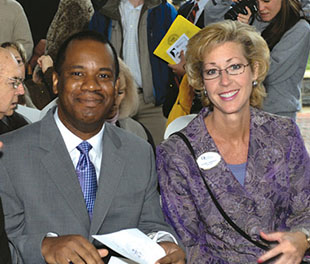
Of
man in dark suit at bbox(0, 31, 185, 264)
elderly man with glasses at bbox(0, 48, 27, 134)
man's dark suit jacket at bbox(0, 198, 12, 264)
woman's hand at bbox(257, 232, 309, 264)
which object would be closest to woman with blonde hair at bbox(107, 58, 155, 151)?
elderly man with glasses at bbox(0, 48, 27, 134)

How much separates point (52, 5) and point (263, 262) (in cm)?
361

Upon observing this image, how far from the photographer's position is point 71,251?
6.56ft

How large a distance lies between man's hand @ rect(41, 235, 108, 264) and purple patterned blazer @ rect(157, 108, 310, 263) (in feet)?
2.00

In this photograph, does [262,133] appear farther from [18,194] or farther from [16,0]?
[16,0]

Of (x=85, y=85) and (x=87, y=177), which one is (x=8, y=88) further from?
(x=87, y=177)

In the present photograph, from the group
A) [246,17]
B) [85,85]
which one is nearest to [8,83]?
[85,85]

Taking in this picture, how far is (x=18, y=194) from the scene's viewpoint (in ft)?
7.13

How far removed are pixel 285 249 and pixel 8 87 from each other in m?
1.70

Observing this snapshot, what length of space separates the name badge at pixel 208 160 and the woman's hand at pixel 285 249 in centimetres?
44

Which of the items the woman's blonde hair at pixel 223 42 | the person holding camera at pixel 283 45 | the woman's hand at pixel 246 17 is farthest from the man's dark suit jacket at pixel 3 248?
the woman's hand at pixel 246 17

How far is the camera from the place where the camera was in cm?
411

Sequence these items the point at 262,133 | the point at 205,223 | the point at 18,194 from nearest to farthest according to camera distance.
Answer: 1. the point at 18,194
2. the point at 205,223
3. the point at 262,133

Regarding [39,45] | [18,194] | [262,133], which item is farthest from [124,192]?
[39,45]

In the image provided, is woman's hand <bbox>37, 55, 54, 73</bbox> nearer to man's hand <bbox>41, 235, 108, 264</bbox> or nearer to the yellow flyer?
the yellow flyer
